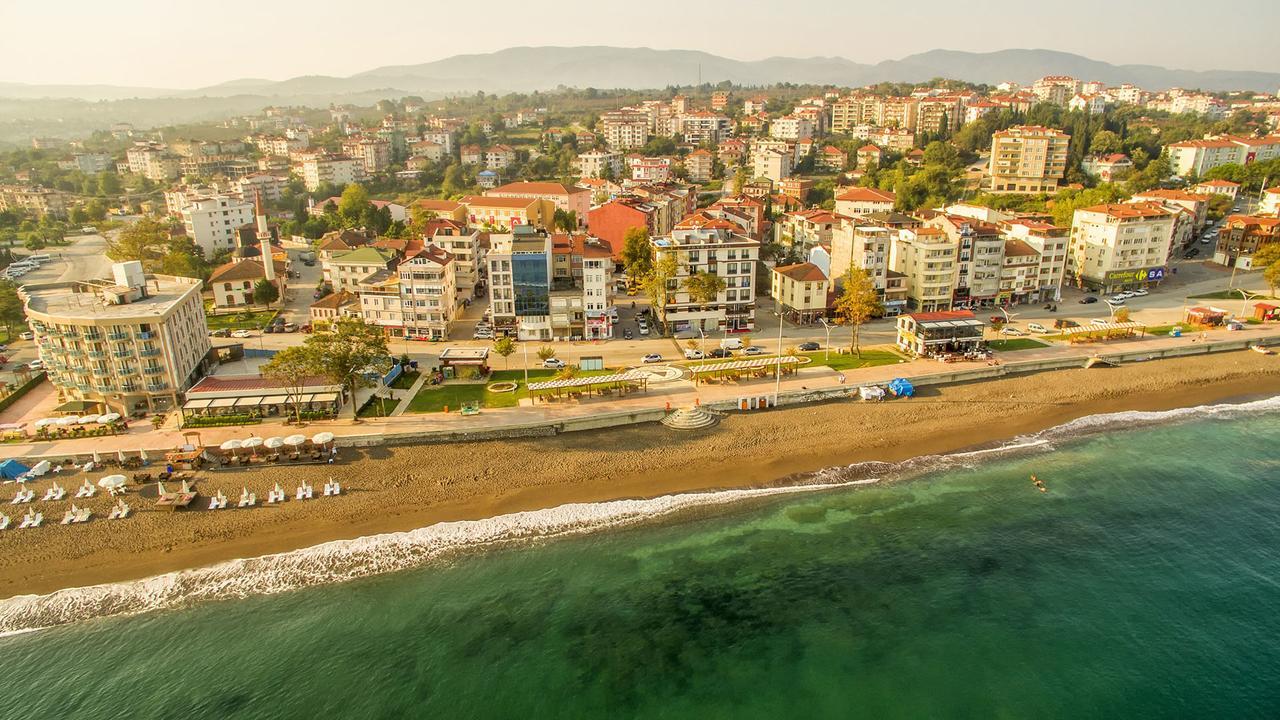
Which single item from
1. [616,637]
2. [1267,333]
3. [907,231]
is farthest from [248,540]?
[1267,333]

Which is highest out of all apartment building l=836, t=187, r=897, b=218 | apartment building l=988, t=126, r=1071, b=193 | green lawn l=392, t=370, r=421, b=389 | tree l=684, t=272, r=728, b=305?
apartment building l=988, t=126, r=1071, b=193

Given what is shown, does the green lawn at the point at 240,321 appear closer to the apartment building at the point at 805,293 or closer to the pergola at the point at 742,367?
the pergola at the point at 742,367

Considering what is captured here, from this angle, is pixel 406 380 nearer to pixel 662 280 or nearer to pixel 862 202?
pixel 662 280

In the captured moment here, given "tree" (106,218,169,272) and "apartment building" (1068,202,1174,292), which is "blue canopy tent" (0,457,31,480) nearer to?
"tree" (106,218,169,272)

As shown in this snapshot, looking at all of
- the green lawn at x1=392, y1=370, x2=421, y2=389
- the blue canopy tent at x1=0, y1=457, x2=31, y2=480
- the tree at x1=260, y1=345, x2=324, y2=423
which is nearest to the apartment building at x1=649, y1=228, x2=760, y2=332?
the green lawn at x1=392, y1=370, x2=421, y2=389

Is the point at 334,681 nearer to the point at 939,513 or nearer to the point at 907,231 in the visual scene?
the point at 939,513
